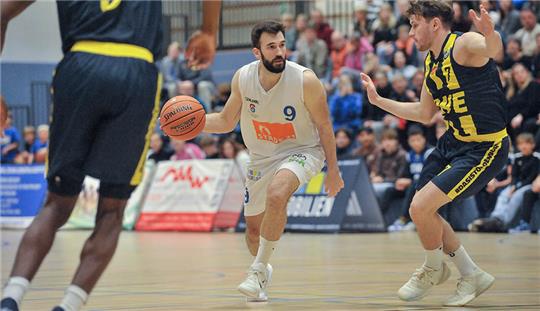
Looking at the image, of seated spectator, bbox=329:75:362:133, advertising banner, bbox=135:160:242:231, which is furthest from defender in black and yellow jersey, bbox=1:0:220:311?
seated spectator, bbox=329:75:362:133

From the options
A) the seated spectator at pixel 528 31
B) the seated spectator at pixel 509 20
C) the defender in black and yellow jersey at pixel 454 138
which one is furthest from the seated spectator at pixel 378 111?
the defender in black and yellow jersey at pixel 454 138

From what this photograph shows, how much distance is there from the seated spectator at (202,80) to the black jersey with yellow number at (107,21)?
16.9m

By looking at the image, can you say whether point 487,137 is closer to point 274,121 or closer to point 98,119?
point 274,121

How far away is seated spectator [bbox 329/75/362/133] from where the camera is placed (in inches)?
774

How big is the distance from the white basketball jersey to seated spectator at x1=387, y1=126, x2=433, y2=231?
30.4ft

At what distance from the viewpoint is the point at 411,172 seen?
57.4 feet

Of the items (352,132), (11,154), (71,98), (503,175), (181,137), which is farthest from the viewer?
(11,154)

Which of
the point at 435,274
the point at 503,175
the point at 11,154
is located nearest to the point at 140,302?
the point at 435,274

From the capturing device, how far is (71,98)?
16.9 ft

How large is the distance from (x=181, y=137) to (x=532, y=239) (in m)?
8.44

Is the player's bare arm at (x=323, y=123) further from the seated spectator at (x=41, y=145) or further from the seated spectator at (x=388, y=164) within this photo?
the seated spectator at (x=41, y=145)

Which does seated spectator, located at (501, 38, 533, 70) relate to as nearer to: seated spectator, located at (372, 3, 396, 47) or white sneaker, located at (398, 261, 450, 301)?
seated spectator, located at (372, 3, 396, 47)

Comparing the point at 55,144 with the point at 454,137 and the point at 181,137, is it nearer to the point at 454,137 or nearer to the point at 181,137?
the point at 181,137

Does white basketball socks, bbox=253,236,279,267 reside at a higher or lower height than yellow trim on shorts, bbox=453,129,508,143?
lower
